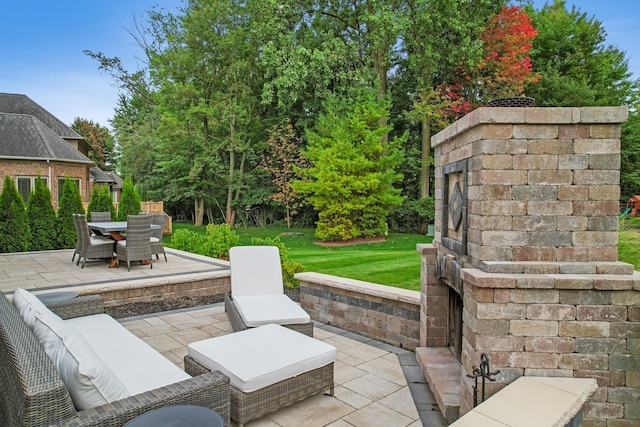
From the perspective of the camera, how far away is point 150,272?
7348 mm

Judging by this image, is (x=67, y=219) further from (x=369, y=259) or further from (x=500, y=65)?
(x=500, y=65)

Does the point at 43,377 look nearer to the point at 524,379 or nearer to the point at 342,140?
the point at 524,379

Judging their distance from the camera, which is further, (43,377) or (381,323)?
(381,323)

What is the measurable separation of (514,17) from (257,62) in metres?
10.5

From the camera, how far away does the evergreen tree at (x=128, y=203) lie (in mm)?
12602

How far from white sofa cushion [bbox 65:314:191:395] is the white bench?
1826mm

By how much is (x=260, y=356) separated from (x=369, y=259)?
6.75m

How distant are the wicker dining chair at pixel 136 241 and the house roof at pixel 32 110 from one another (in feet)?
55.1

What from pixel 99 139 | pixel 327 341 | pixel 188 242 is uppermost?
pixel 99 139

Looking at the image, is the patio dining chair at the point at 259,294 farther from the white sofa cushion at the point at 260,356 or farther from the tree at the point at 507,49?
the tree at the point at 507,49

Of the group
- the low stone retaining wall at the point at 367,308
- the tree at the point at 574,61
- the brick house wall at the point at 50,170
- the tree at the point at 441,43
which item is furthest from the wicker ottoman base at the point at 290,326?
the tree at the point at 574,61

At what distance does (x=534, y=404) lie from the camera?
2.50 metres

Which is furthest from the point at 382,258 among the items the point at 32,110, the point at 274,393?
the point at 32,110

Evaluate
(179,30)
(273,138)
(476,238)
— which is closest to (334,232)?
(273,138)
